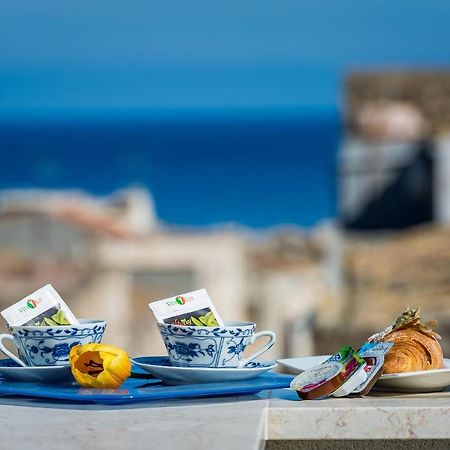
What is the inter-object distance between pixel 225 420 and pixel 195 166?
362 ft

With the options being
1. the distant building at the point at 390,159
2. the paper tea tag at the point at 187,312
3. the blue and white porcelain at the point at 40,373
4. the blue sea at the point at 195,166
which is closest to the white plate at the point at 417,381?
the paper tea tag at the point at 187,312

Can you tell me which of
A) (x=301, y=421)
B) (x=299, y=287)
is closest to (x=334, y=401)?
(x=301, y=421)

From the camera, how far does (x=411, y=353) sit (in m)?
2.31

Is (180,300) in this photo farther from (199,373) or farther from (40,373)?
(40,373)

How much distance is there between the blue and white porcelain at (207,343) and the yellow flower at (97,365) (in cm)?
10

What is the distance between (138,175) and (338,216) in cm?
8274

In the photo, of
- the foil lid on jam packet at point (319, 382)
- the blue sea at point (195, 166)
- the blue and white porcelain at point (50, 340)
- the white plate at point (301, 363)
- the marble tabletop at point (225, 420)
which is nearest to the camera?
the marble tabletop at point (225, 420)

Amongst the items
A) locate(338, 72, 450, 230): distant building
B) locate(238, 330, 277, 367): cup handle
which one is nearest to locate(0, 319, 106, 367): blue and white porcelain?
locate(238, 330, 277, 367): cup handle

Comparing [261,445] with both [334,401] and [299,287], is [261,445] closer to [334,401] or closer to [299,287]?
[334,401]

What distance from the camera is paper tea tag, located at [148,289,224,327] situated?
7.67ft

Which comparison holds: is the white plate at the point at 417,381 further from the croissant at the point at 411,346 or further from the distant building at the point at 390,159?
the distant building at the point at 390,159

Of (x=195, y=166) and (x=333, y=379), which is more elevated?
(x=195, y=166)

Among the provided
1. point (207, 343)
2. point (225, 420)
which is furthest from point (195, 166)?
point (225, 420)

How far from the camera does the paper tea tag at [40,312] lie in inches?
93.4
